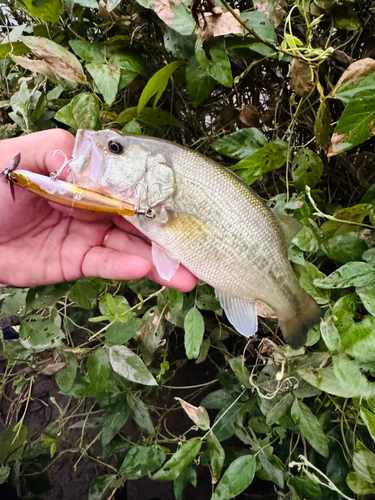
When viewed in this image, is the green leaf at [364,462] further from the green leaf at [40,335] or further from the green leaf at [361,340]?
the green leaf at [40,335]

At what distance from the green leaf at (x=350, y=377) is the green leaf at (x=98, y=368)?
0.54m

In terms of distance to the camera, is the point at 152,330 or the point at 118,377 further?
the point at 118,377

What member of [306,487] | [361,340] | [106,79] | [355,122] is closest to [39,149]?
[106,79]

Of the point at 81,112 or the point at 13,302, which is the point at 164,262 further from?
the point at 13,302

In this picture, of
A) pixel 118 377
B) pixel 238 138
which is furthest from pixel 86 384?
pixel 238 138

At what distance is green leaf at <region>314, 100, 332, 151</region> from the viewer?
618 mm

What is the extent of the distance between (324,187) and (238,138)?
15.2 inches

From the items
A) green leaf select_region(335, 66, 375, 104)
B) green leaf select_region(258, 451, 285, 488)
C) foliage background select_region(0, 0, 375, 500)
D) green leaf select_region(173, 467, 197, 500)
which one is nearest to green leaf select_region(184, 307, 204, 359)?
foliage background select_region(0, 0, 375, 500)

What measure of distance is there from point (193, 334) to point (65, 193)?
0.42 m

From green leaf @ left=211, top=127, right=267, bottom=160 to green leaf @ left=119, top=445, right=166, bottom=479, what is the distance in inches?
30.1

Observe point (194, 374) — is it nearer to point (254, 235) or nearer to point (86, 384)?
point (86, 384)

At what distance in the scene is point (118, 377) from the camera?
3.43 feet

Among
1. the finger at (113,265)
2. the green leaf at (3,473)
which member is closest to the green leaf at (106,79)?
the finger at (113,265)

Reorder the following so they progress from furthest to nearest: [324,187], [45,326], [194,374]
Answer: [194,374]
[324,187]
[45,326]
